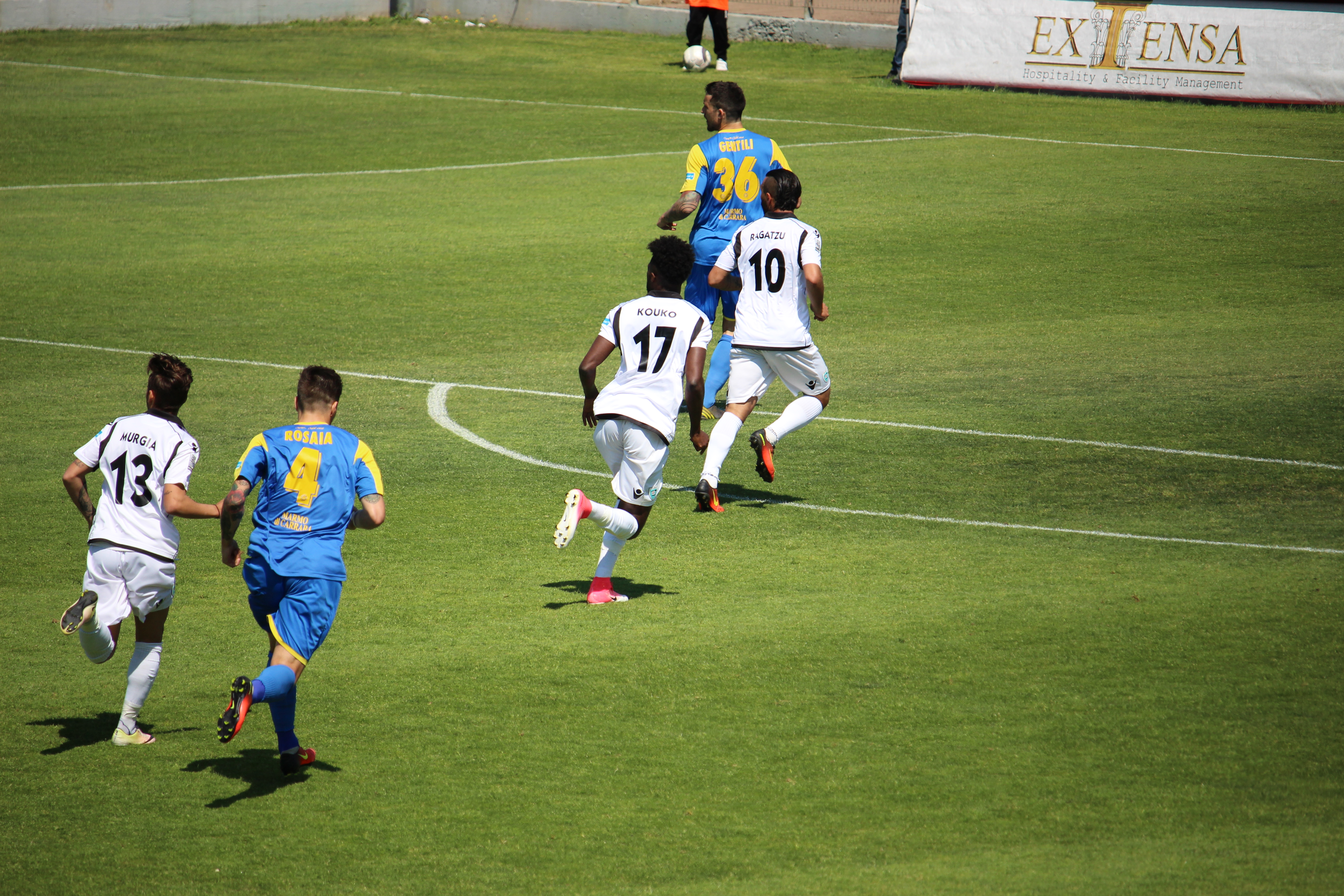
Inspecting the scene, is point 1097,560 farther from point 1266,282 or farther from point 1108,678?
point 1266,282

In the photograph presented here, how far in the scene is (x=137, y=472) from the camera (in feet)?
19.8

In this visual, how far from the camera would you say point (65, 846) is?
5277mm

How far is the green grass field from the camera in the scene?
5266mm

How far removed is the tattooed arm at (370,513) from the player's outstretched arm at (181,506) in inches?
23.6

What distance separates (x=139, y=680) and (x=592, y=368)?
291 cm

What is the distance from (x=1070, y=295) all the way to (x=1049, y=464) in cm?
606

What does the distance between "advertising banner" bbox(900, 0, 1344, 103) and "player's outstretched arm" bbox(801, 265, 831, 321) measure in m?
17.4

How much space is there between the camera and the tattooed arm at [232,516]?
18.0 ft

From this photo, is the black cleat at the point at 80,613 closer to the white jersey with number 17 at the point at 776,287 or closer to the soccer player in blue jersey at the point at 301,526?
the soccer player in blue jersey at the point at 301,526

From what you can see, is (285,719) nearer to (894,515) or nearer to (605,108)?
(894,515)

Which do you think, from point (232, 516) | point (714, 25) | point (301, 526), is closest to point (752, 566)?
point (301, 526)

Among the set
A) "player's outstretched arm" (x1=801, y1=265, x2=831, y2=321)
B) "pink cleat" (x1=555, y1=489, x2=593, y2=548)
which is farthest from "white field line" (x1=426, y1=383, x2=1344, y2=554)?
"pink cleat" (x1=555, y1=489, x2=593, y2=548)

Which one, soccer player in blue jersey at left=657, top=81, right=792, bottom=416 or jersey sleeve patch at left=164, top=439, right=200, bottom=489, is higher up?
soccer player in blue jersey at left=657, top=81, right=792, bottom=416

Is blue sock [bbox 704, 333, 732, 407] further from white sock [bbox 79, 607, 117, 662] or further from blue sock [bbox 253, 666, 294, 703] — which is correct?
blue sock [bbox 253, 666, 294, 703]
